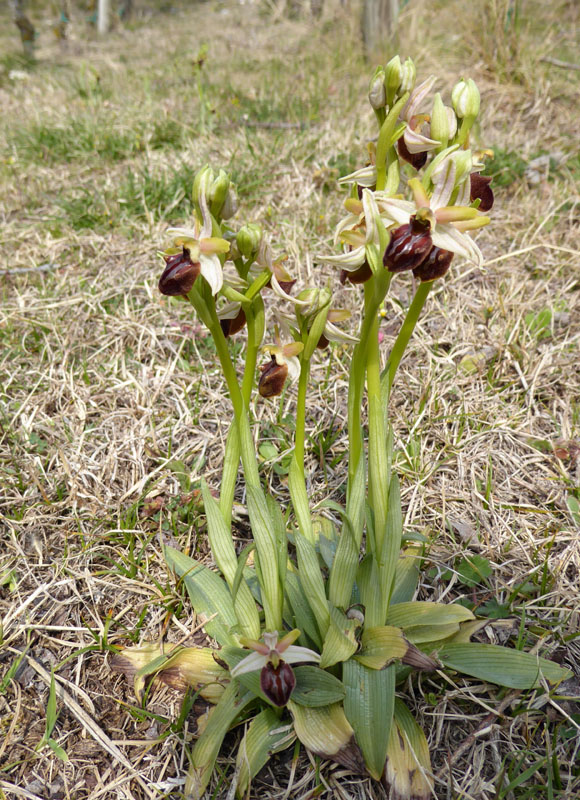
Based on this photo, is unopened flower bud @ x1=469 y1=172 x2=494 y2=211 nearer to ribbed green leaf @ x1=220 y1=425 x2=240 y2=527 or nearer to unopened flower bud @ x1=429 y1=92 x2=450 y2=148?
unopened flower bud @ x1=429 y1=92 x2=450 y2=148

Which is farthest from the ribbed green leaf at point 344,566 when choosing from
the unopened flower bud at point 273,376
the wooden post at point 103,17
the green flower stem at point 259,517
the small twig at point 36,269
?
the wooden post at point 103,17

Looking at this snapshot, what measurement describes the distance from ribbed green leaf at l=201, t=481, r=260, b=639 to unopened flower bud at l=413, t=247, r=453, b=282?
72 cm

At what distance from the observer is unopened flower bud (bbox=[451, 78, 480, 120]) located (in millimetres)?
1076

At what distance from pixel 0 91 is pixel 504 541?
6706 mm

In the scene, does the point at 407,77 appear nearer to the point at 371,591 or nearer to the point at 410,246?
the point at 410,246

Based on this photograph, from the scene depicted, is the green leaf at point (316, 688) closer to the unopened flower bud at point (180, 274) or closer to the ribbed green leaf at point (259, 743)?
the ribbed green leaf at point (259, 743)

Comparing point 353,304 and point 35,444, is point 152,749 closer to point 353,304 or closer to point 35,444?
point 35,444

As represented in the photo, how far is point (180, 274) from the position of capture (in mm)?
1076

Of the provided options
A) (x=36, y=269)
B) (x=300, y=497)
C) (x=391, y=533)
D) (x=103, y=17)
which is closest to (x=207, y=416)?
(x=300, y=497)

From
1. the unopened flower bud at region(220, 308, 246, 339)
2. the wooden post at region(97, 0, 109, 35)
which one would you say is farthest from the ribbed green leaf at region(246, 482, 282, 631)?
the wooden post at region(97, 0, 109, 35)

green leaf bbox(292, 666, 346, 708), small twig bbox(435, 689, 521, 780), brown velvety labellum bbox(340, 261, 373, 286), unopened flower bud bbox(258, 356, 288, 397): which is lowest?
small twig bbox(435, 689, 521, 780)

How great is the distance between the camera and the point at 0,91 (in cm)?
605

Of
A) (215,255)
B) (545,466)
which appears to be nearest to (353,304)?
(545,466)

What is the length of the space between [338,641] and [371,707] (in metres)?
0.15
